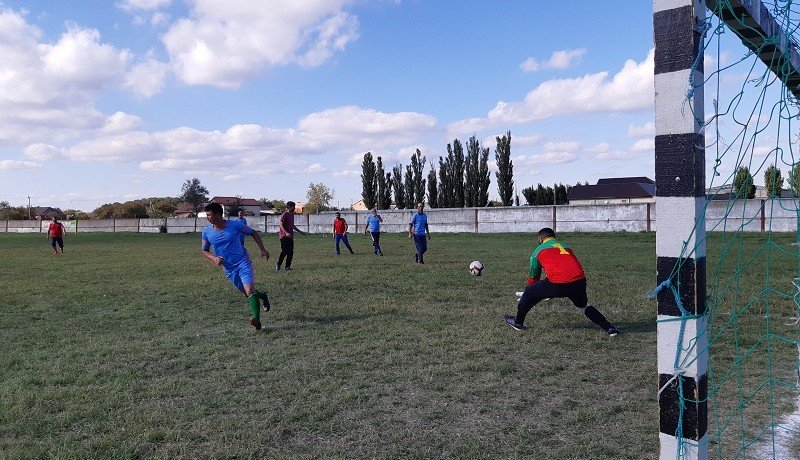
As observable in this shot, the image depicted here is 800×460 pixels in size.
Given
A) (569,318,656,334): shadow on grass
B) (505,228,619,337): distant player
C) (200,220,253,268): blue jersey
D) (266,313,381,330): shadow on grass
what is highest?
(200,220,253,268): blue jersey

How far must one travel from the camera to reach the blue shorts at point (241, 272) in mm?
8359

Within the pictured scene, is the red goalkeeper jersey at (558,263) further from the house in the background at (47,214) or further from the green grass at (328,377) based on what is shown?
the house in the background at (47,214)

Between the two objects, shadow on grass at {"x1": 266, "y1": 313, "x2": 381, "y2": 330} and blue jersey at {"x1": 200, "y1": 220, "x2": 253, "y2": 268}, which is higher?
blue jersey at {"x1": 200, "y1": 220, "x2": 253, "y2": 268}

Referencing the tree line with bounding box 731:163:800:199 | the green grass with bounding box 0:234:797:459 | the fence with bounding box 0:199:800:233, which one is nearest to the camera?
the tree line with bounding box 731:163:800:199

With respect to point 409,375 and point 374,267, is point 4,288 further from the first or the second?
point 409,375

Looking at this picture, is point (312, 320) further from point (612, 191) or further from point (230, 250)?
point (612, 191)

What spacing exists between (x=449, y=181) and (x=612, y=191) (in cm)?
3714

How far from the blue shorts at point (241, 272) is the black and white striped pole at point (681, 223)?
21.5 feet

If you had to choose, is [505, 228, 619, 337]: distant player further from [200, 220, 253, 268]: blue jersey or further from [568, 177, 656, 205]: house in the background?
[568, 177, 656, 205]: house in the background

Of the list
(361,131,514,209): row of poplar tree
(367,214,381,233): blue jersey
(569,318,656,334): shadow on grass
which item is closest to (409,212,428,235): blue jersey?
(367,214,381,233): blue jersey

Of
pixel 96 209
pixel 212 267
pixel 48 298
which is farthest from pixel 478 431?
pixel 96 209

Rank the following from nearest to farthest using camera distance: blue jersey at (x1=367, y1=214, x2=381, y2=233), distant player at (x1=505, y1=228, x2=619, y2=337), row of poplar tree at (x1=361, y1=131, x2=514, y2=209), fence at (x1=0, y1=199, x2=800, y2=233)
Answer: distant player at (x1=505, y1=228, x2=619, y2=337), blue jersey at (x1=367, y1=214, x2=381, y2=233), fence at (x1=0, y1=199, x2=800, y2=233), row of poplar tree at (x1=361, y1=131, x2=514, y2=209)

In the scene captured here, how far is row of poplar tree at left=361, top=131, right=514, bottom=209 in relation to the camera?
58.4 meters

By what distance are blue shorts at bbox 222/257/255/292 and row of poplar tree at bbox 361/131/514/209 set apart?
5131 cm
